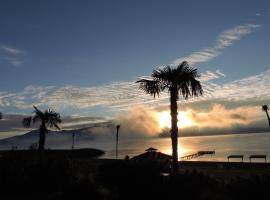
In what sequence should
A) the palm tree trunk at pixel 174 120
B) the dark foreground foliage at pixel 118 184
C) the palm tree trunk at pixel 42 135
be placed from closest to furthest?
the dark foreground foliage at pixel 118 184
the palm tree trunk at pixel 174 120
the palm tree trunk at pixel 42 135

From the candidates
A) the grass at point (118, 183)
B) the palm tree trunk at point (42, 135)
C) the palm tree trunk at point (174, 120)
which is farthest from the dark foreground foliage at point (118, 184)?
the palm tree trunk at point (42, 135)

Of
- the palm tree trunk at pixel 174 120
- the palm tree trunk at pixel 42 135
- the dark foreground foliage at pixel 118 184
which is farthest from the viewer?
the palm tree trunk at pixel 42 135

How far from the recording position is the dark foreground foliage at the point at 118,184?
53.6 feet

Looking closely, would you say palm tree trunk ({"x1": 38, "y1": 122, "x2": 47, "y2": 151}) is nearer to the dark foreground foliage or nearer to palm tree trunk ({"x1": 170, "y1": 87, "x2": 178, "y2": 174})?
the dark foreground foliage

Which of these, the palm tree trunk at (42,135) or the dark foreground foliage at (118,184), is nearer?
the dark foreground foliage at (118,184)

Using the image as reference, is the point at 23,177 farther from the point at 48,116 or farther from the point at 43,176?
the point at 48,116

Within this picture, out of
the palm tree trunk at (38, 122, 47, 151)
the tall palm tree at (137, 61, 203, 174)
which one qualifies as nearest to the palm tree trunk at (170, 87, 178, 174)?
the tall palm tree at (137, 61, 203, 174)

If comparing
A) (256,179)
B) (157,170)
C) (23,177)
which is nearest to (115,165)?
(157,170)

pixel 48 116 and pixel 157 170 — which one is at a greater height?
pixel 48 116

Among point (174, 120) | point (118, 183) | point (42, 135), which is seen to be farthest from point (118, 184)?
point (42, 135)

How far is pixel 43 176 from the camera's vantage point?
21375 mm

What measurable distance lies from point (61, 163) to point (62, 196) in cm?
609

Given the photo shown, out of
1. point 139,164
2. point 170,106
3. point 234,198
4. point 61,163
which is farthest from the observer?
point 170,106

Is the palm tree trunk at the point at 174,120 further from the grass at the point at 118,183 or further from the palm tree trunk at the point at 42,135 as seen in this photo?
the palm tree trunk at the point at 42,135
